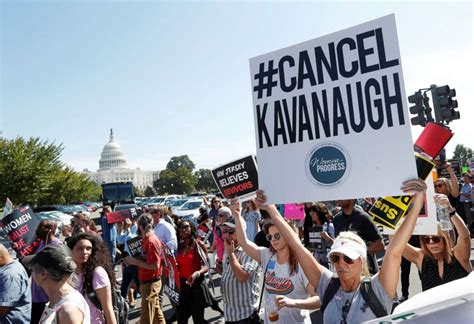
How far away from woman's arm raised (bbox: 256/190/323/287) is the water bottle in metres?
1.62


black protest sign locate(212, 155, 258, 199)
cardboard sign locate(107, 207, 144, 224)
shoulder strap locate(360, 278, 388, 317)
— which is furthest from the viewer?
cardboard sign locate(107, 207, 144, 224)

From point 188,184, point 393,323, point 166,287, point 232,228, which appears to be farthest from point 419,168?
point 188,184

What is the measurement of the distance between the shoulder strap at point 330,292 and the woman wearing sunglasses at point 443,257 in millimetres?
1484

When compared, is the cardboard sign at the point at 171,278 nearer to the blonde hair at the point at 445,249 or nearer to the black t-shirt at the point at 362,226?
the black t-shirt at the point at 362,226

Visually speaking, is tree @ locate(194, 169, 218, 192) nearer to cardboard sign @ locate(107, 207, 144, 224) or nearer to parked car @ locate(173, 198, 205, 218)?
parked car @ locate(173, 198, 205, 218)

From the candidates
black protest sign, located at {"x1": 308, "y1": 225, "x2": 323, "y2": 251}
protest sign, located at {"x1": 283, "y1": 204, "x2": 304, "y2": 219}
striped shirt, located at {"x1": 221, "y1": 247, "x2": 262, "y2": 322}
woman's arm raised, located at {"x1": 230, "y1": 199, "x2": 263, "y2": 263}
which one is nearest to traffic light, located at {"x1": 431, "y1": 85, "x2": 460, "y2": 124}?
protest sign, located at {"x1": 283, "y1": 204, "x2": 304, "y2": 219}

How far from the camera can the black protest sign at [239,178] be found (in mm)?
3701

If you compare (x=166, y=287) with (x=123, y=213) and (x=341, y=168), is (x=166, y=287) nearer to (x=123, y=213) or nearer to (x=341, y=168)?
(x=341, y=168)

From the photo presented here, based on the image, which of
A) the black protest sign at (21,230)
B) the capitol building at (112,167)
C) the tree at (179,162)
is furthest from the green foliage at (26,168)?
the capitol building at (112,167)

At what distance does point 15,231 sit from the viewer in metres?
6.19

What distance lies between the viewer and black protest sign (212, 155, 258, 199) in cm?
370

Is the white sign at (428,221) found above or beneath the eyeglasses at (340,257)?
above

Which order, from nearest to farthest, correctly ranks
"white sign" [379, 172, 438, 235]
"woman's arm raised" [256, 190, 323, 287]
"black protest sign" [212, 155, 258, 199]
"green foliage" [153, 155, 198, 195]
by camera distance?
1. "woman's arm raised" [256, 190, 323, 287]
2. "white sign" [379, 172, 438, 235]
3. "black protest sign" [212, 155, 258, 199]
4. "green foliage" [153, 155, 198, 195]

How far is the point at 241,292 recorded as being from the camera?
4094 millimetres
